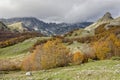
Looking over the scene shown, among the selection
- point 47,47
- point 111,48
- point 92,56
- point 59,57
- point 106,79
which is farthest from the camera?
point 111,48

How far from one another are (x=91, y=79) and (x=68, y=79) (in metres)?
2.89

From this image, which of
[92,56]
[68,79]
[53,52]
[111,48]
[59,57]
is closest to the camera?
[68,79]

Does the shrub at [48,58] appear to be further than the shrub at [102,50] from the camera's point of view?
No

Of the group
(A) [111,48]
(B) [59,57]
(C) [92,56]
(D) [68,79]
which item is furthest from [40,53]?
(D) [68,79]

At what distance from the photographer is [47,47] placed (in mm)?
121188

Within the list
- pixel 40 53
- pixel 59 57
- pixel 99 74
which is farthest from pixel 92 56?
pixel 99 74

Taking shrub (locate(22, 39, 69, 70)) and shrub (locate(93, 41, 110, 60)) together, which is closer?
shrub (locate(22, 39, 69, 70))

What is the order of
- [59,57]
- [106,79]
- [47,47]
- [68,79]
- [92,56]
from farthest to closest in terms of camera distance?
[92,56]
[47,47]
[59,57]
[68,79]
[106,79]

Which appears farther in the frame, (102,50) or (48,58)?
(102,50)

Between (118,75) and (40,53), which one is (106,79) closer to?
(118,75)

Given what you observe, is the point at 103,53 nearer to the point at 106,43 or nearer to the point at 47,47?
the point at 106,43

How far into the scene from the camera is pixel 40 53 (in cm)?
11281

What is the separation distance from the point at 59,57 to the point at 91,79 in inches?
2613

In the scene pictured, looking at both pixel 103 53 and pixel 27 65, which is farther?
pixel 103 53
